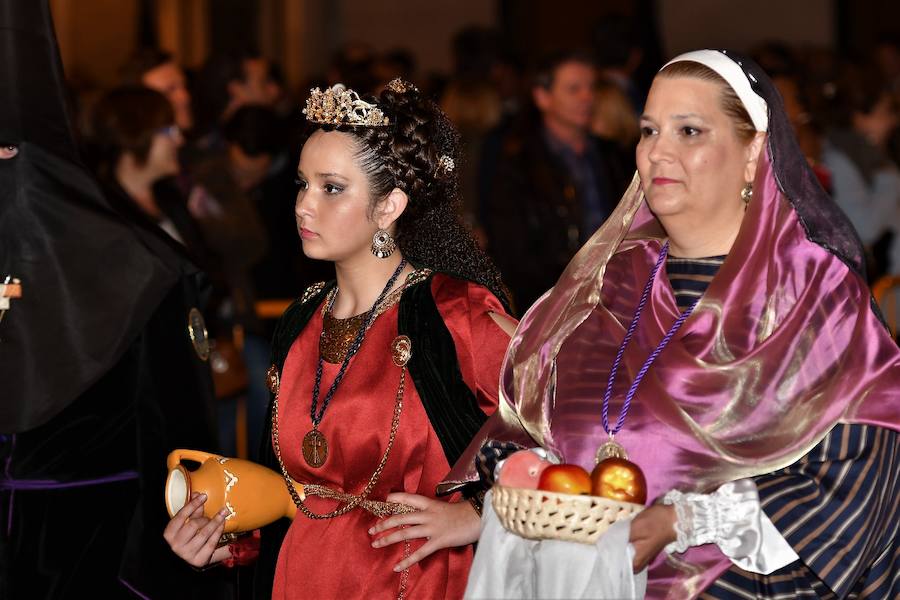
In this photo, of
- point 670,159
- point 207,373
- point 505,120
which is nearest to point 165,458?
point 207,373

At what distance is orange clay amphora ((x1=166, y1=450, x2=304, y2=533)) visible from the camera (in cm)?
318

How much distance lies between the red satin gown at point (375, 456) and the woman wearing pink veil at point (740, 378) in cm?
33

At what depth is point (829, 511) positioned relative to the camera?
2768 mm

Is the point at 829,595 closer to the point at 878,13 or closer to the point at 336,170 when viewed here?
the point at 336,170

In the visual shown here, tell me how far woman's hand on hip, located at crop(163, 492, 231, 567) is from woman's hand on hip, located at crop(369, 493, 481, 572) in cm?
34

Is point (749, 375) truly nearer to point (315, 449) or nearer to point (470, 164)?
point (315, 449)

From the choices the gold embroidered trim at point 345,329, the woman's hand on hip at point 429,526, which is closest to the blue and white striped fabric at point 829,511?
the woman's hand on hip at point 429,526

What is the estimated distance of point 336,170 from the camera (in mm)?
3344

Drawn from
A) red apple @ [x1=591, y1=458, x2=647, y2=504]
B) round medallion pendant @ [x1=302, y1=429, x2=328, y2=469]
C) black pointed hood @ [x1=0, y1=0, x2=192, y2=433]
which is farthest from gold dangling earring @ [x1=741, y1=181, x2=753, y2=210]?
black pointed hood @ [x1=0, y1=0, x2=192, y2=433]

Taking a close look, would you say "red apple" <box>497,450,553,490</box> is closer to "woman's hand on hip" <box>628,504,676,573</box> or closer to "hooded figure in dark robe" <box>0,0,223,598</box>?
"woman's hand on hip" <box>628,504,676,573</box>

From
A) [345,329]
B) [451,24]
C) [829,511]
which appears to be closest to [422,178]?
[345,329]

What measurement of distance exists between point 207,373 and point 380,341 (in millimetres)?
721

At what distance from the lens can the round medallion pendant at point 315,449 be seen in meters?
3.33

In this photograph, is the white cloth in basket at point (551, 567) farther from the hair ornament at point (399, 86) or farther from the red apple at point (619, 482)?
the hair ornament at point (399, 86)
